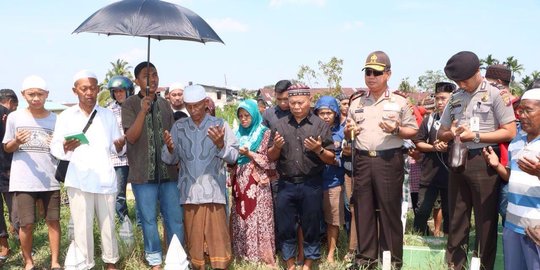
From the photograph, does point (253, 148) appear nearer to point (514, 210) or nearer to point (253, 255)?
point (253, 255)

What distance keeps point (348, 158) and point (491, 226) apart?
4.81 ft

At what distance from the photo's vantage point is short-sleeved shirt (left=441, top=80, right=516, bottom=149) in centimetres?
351

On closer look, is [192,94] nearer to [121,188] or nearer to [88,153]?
[88,153]

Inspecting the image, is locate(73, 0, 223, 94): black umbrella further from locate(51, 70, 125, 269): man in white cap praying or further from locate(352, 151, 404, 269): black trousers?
locate(352, 151, 404, 269): black trousers

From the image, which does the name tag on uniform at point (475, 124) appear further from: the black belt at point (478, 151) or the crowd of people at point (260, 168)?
the black belt at point (478, 151)

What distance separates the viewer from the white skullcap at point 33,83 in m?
4.29

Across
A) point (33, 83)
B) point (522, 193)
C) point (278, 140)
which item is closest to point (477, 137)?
point (522, 193)

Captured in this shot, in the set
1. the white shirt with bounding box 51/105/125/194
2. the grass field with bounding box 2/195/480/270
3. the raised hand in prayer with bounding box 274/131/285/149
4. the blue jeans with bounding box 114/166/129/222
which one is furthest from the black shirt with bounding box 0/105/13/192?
the raised hand in prayer with bounding box 274/131/285/149

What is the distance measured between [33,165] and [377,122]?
10.3ft

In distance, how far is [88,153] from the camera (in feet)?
13.2

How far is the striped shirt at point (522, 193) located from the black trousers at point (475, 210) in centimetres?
50

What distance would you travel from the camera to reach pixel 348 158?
4688mm

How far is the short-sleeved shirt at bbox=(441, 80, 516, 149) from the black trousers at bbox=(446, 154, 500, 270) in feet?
0.72

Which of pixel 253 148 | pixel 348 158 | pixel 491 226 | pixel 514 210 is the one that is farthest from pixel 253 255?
pixel 514 210
